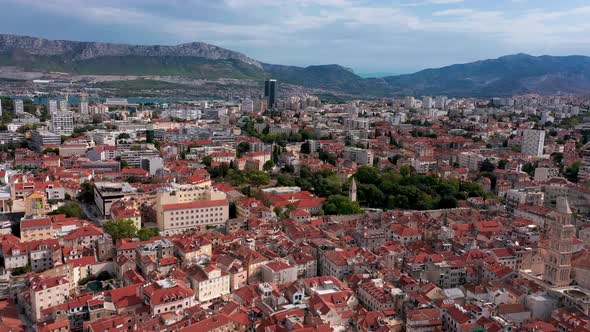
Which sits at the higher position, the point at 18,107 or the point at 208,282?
the point at 18,107

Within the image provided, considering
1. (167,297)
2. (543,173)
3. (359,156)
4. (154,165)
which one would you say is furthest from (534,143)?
(167,297)

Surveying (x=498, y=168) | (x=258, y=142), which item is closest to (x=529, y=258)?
(x=498, y=168)

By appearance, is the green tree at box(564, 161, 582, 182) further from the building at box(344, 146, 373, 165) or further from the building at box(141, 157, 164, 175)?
the building at box(141, 157, 164, 175)

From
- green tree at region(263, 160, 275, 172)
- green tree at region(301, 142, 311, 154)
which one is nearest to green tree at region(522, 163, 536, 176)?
green tree at region(301, 142, 311, 154)

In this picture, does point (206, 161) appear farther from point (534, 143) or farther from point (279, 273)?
point (534, 143)

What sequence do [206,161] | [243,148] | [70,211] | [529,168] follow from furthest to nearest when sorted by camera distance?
[243,148] → [529,168] → [206,161] → [70,211]

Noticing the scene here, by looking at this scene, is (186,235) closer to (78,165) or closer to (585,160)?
(78,165)
